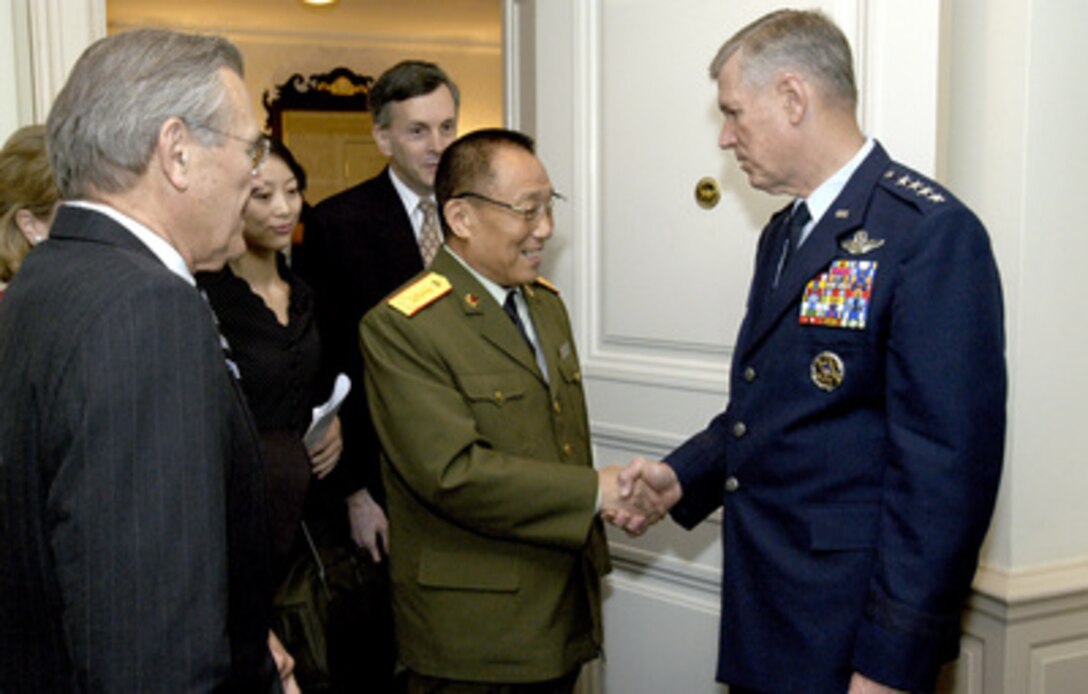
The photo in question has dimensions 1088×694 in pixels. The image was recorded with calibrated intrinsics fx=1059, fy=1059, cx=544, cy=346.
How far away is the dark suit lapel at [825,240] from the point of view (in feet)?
5.20

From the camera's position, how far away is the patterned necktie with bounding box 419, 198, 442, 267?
8.68 ft

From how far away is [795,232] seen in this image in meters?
1.73

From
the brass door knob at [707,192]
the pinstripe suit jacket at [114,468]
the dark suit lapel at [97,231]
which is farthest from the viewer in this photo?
the brass door knob at [707,192]

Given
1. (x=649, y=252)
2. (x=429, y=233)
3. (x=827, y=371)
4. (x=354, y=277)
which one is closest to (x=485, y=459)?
(x=827, y=371)

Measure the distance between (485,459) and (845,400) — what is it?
633 millimetres

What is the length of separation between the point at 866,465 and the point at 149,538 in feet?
3.27

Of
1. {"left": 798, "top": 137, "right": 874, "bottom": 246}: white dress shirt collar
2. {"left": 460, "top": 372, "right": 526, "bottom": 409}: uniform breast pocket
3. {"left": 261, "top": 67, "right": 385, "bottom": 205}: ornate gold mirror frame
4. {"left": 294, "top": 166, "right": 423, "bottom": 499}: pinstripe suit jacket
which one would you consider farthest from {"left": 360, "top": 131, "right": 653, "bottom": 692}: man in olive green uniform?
{"left": 261, "top": 67, "right": 385, "bottom": 205}: ornate gold mirror frame

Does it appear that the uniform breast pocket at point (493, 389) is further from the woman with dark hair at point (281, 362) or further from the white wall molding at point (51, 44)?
the white wall molding at point (51, 44)

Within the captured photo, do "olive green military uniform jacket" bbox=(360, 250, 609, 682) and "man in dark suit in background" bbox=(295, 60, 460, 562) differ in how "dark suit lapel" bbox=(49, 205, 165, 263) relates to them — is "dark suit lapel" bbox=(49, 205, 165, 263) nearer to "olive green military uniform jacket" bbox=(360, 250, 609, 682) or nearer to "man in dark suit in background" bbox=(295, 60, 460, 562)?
"olive green military uniform jacket" bbox=(360, 250, 609, 682)

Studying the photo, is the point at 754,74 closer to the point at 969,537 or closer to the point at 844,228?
the point at 844,228

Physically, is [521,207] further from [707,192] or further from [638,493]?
[638,493]

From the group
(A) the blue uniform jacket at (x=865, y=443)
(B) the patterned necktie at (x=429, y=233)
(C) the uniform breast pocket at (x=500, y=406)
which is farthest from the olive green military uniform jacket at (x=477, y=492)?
(B) the patterned necktie at (x=429, y=233)

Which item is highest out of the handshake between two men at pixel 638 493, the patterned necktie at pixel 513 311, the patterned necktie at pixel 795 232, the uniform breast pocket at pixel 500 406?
the patterned necktie at pixel 795 232

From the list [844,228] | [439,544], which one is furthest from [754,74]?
[439,544]
